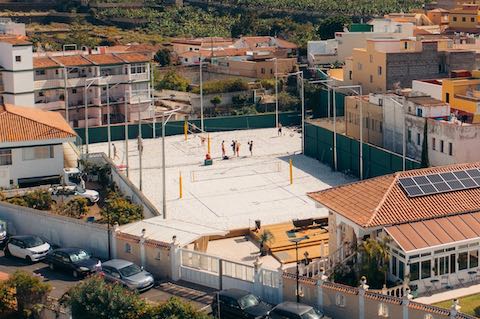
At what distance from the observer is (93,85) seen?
62.0 m

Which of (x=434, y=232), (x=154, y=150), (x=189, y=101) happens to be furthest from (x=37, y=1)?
(x=434, y=232)

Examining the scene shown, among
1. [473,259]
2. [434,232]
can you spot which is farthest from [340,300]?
[473,259]

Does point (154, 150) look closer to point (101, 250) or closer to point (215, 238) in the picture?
point (215, 238)

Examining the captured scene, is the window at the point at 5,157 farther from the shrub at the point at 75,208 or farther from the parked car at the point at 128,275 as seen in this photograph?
the parked car at the point at 128,275

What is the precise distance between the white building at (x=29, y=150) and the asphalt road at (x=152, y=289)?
1052 cm

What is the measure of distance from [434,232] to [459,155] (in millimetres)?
13658

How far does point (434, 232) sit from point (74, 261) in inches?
447

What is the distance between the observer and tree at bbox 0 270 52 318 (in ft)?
91.5

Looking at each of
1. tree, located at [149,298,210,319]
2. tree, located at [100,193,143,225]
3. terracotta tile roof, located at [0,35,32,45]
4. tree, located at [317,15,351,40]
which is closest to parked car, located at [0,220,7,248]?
tree, located at [100,193,143,225]

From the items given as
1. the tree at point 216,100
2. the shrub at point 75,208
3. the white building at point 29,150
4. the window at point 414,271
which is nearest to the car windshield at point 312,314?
the window at point 414,271

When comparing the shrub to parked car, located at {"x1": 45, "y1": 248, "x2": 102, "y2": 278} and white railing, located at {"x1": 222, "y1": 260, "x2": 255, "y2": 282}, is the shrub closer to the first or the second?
parked car, located at {"x1": 45, "y1": 248, "x2": 102, "y2": 278}

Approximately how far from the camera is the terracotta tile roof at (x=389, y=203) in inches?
1168

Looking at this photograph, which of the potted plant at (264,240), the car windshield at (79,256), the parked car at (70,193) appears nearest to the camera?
the car windshield at (79,256)

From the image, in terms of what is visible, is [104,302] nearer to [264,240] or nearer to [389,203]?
[389,203]
